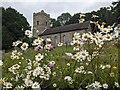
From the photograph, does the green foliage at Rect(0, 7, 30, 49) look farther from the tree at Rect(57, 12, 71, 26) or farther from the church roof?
the tree at Rect(57, 12, 71, 26)

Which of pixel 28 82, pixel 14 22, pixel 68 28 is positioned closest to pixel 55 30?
pixel 68 28

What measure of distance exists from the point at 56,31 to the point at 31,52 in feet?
128

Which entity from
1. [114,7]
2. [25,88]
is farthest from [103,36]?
[114,7]

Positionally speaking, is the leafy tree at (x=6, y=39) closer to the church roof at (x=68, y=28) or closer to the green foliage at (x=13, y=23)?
the green foliage at (x=13, y=23)

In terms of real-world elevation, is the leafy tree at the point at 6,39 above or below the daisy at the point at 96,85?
above

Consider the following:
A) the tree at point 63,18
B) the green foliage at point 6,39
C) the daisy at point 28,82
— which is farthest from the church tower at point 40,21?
the daisy at point 28,82

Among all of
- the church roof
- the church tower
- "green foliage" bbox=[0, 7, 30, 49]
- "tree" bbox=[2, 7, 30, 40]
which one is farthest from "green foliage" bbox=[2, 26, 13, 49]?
the church tower

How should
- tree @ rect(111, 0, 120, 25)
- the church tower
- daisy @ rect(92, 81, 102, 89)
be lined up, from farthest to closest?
the church tower < tree @ rect(111, 0, 120, 25) < daisy @ rect(92, 81, 102, 89)

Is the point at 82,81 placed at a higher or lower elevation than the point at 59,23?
lower

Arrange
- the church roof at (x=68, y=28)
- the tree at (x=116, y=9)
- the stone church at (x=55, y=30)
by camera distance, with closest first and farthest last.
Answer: the tree at (x=116, y=9), the church roof at (x=68, y=28), the stone church at (x=55, y=30)

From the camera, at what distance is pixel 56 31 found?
42.9 m

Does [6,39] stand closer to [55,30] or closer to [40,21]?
[55,30]

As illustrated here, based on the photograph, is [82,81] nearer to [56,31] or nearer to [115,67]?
[115,67]

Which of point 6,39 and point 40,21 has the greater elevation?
point 40,21
